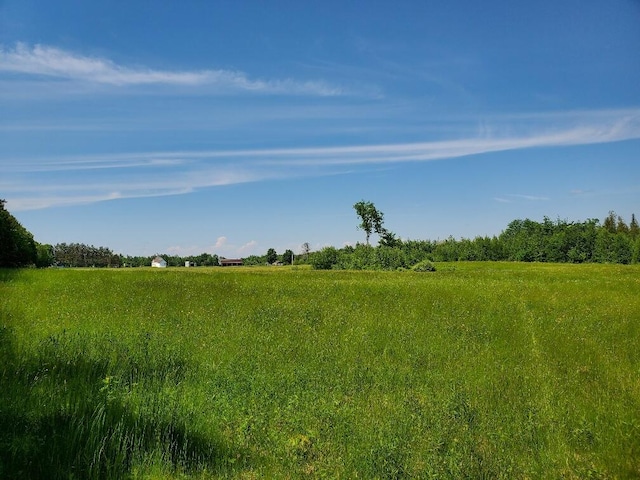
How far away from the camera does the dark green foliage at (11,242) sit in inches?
1465

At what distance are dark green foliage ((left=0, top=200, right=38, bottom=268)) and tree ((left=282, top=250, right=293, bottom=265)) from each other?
70709 millimetres

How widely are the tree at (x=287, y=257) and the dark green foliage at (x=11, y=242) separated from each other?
70.7 m

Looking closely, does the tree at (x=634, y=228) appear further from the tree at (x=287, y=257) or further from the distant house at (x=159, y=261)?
the distant house at (x=159, y=261)

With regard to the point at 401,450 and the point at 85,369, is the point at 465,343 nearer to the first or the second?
the point at 401,450

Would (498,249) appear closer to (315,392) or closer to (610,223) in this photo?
(610,223)

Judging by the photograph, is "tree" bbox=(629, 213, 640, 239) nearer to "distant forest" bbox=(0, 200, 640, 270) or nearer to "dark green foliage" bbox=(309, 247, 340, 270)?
"distant forest" bbox=(0, 200, 640, 270)

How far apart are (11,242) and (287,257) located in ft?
259

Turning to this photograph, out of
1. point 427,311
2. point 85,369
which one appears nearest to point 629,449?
point 85,369

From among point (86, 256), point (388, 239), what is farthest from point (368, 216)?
point (86, 256)

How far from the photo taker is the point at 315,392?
7684 mm

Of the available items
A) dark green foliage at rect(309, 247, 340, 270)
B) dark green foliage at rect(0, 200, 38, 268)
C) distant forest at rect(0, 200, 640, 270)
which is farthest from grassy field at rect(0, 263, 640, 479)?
dark green foliage at rect(309, 247, 340, 270)

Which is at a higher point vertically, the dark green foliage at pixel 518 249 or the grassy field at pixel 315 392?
the dark green foliage at pixel 518 249

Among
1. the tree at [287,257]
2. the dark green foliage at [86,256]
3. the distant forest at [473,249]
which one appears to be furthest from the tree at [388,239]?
the dark green foliage at [86,256]

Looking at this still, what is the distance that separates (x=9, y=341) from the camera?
9594mm
